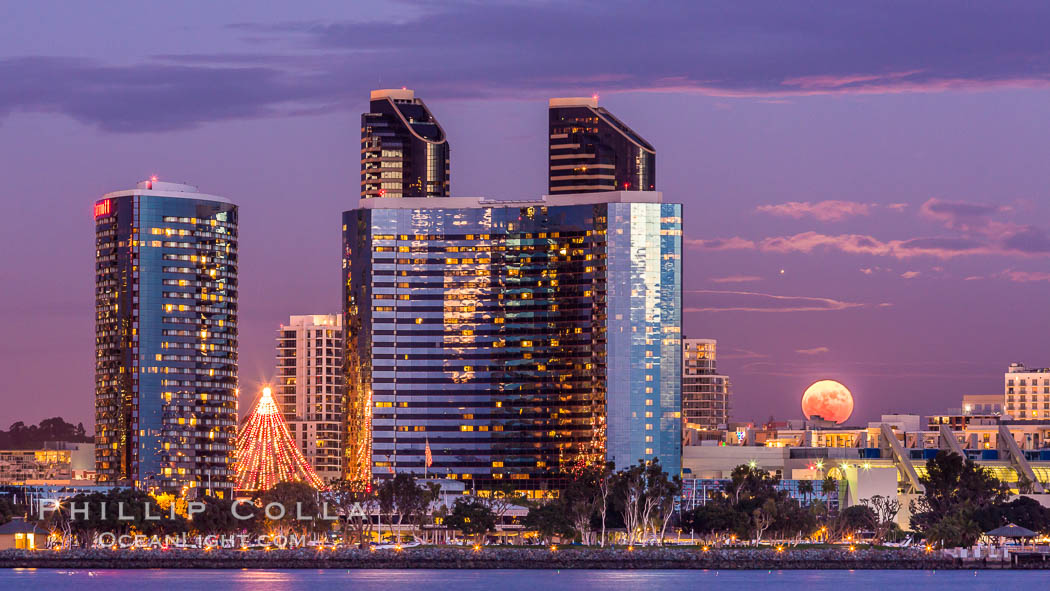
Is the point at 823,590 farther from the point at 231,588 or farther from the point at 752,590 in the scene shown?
the point at 231,588

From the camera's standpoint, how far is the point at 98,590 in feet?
634

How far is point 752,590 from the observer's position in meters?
196

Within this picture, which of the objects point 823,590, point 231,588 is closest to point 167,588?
point 231,588

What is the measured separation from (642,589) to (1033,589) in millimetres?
40969

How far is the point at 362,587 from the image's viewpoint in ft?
654

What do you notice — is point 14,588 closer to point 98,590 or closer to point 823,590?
point 98,590

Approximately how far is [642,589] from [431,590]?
21801 millimetres

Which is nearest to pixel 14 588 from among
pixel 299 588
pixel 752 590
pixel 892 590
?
pixel 299 588

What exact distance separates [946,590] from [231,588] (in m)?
74.4

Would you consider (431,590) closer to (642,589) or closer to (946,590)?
(642,589)

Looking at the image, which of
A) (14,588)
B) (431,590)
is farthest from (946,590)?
(14,588)

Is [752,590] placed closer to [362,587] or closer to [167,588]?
[362,587]

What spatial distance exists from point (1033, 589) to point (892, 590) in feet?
47.8

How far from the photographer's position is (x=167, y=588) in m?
197
